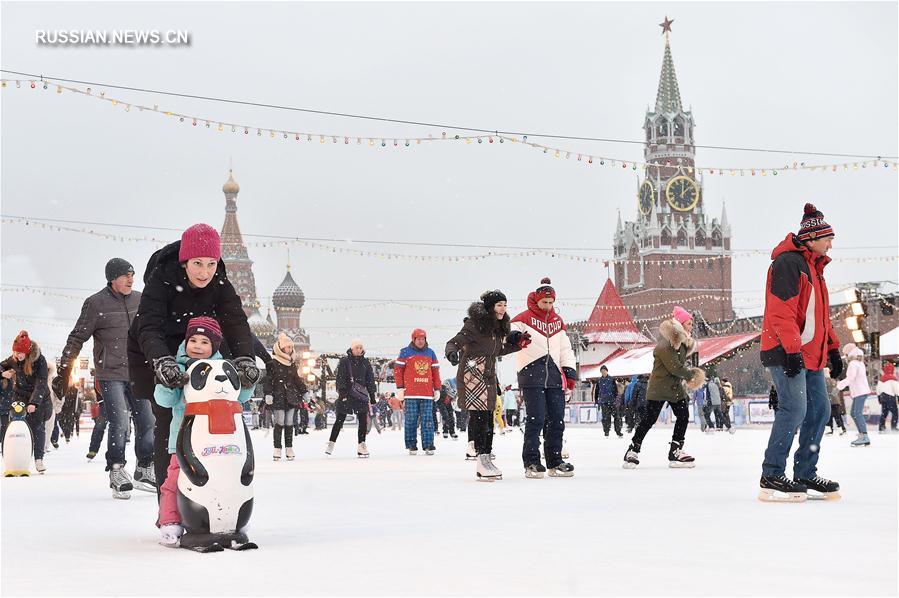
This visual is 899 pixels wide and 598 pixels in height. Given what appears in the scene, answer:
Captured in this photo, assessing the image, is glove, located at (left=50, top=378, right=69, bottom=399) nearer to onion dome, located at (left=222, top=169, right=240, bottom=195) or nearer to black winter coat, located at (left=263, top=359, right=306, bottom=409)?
black winter coat, located at (left=263, top=359, right=306, bottom=409)

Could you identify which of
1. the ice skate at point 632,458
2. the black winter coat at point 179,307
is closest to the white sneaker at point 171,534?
the black winter coat at point 179,307

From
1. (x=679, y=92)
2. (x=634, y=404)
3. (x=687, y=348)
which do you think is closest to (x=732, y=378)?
(x=679, y=92)

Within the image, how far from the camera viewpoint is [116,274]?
874 cm

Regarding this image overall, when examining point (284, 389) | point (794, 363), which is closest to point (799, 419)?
point (794, 363)

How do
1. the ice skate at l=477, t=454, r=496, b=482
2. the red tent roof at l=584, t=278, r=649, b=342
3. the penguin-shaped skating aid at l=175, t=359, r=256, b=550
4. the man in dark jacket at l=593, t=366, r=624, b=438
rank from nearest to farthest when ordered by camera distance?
the penguin-shaped skating aid at l=175, t=359, r=256, b=550
the ice skate at l=477, t=454, r=496, b=482
the man in dark jacket at l=593, t=366, r=624, b=438
the red tent roof at l=584, t=278, r=649, b=342

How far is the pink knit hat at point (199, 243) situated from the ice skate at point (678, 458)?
22.2 feet

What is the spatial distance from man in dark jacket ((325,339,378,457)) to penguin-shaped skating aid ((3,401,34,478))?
490 cm

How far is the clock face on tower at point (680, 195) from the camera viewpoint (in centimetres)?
11188

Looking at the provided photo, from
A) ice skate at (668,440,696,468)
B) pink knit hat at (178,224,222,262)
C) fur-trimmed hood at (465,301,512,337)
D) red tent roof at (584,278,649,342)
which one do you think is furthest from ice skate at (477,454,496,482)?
red tent roof at (584,278,649,342)

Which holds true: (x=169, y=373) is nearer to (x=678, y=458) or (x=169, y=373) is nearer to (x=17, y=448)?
(x=17, y=448)

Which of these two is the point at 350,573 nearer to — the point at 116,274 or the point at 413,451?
the point at 116,274

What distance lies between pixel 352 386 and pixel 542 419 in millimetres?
5887

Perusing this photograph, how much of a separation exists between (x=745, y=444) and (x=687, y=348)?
6873 millimetres

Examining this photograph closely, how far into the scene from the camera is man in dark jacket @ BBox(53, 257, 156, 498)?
8664 millimetres
